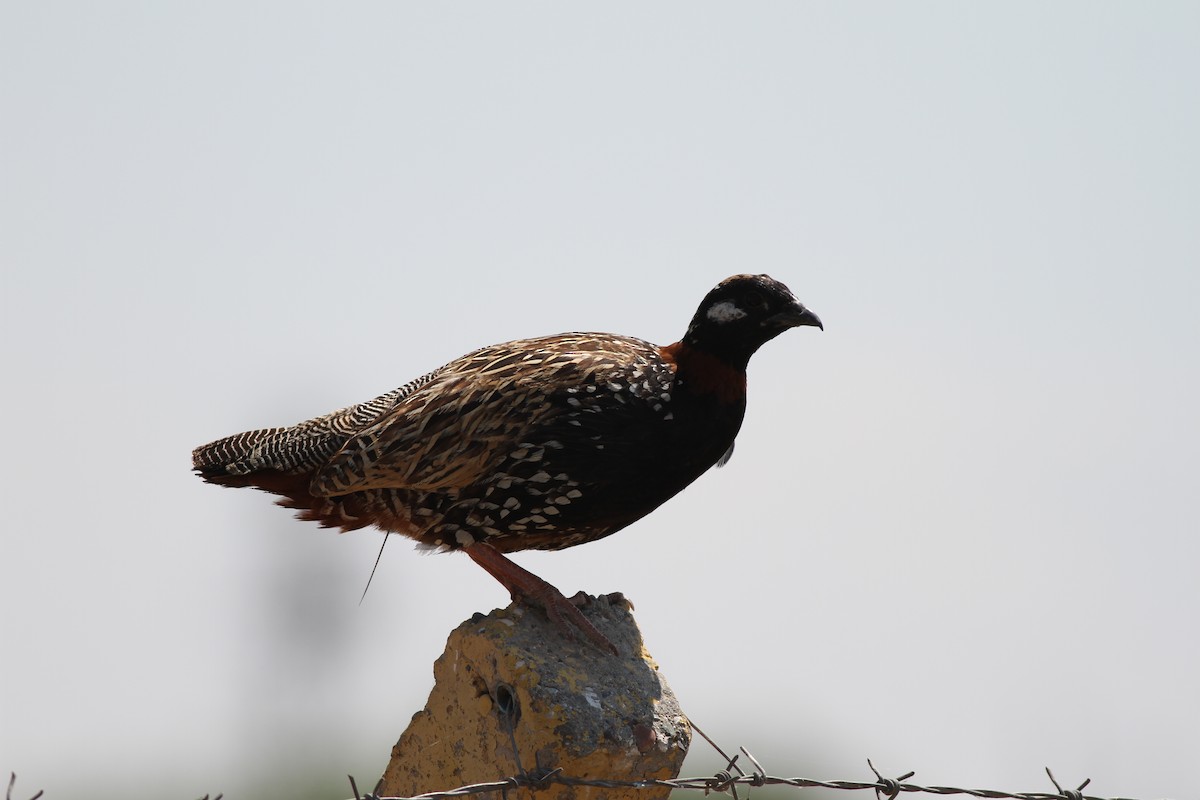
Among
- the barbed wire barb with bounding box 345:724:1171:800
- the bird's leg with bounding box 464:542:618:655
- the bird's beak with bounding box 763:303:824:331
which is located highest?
the bird's beak with bounding box 763:303:824:331

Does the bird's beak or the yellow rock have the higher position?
the bird's beak

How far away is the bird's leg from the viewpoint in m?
5.29

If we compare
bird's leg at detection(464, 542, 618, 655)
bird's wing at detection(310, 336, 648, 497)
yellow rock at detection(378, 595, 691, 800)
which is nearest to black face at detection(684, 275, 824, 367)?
bird's wing at detection(310, 336, 648, 497)

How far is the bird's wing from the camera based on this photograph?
18.2 ft

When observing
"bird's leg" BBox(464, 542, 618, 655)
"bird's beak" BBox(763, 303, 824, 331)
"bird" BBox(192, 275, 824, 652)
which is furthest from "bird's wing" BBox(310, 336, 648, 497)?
"bird's beak" BBox(763, 303, 824, 331)

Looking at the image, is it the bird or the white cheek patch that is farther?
the white cheek patch

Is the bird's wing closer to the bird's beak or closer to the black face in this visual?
the black face

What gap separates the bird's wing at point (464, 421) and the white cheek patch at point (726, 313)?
16.4 inches

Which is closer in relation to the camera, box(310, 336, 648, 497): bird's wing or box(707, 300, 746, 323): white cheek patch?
box(310, 336, 648, 497): bird's wing

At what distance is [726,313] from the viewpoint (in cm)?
573

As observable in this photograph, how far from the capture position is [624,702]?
16.4ft

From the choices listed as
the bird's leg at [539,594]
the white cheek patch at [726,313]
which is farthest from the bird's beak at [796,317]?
the bird's leg at [539,594]

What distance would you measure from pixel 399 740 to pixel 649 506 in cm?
139

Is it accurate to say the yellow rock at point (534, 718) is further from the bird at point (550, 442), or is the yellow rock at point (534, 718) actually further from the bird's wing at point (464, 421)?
the bird's wing at point (464, 421)
